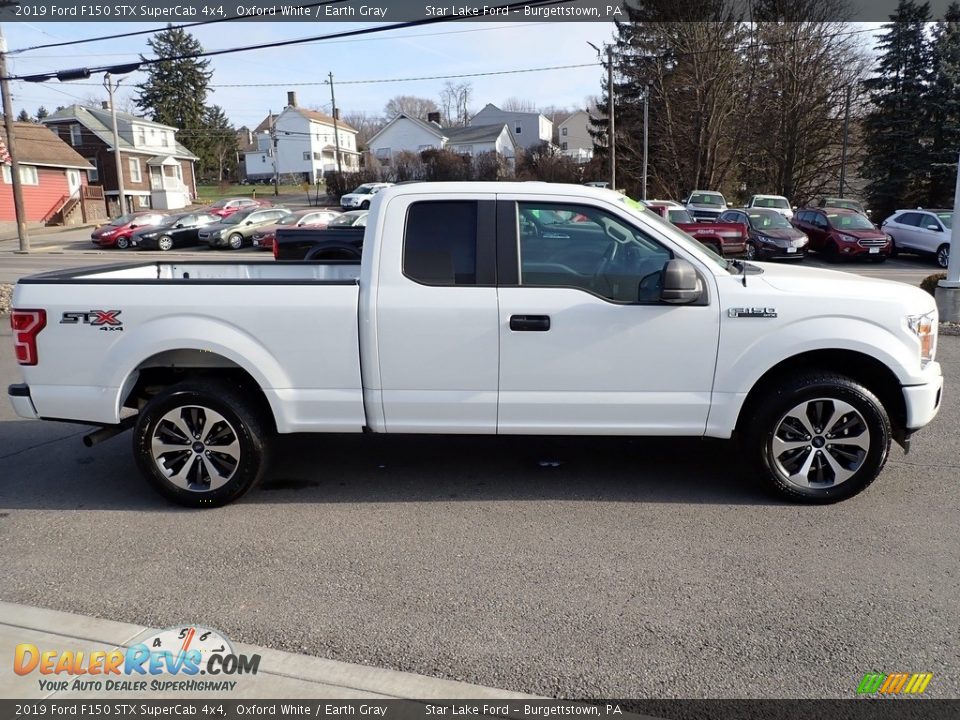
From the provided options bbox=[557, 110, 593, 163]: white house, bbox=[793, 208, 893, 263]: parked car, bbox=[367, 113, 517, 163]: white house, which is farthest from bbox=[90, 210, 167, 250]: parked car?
bbox=[557, 110, 593, 163]: white house

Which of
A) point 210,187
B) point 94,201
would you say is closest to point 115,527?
point 94,201

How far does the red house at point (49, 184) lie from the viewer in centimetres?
4334

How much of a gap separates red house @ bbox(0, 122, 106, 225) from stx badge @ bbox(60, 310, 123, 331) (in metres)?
44.7

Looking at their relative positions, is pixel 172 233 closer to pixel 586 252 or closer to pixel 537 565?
pixel 586 252

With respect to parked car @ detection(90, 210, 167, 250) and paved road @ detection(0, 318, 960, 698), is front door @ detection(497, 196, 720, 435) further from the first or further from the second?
parked car @ detection(90, 210, 167, 250)

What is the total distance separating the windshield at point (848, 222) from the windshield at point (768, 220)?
139 centimetres

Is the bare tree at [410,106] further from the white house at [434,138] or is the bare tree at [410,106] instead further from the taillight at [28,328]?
the taillight at [28,328]

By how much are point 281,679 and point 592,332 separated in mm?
2551

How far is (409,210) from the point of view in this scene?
15.8 feet

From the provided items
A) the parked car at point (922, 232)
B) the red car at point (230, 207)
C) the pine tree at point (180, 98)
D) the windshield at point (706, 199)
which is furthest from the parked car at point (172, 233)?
the pine tree at point (180, 98)

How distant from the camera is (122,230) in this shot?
32312 millimetres

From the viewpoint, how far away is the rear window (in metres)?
4.71

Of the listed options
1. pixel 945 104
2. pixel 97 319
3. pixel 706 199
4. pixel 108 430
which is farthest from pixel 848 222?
pixel 97 319

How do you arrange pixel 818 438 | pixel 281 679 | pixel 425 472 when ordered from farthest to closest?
1. pixel 425 472
2. pixel 818 438
3. pixel 281 679
